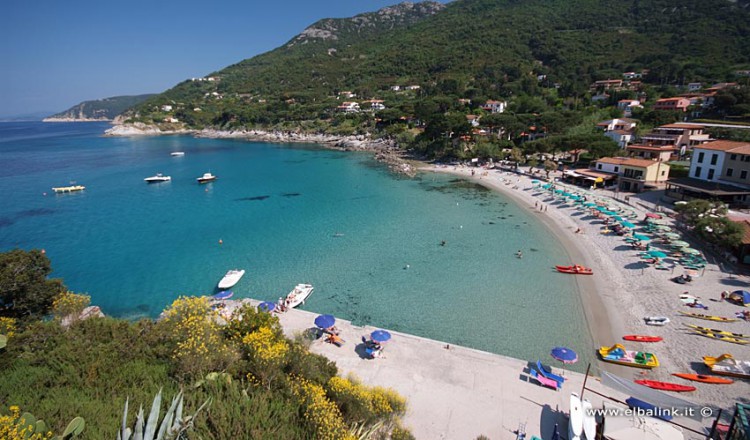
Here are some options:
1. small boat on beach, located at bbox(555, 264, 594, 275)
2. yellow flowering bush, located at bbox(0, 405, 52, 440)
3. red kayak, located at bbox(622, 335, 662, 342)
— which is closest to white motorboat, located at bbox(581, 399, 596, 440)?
red kayak, located at bbox(622, 335, 662, 342)

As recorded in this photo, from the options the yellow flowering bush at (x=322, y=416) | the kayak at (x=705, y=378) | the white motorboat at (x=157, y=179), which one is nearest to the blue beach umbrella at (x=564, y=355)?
the kayak at (x=705, y=378)

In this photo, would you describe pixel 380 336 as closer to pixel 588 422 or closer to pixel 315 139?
pixel 588 422

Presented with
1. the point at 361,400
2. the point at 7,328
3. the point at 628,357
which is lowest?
the point at 628,357

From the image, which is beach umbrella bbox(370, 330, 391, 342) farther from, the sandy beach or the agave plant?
the agave plant

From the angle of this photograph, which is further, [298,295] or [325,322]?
[298,295]

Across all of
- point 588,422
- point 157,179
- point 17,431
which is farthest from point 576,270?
point 157,179

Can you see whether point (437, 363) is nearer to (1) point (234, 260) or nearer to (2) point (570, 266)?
(2) point (570, 266)
